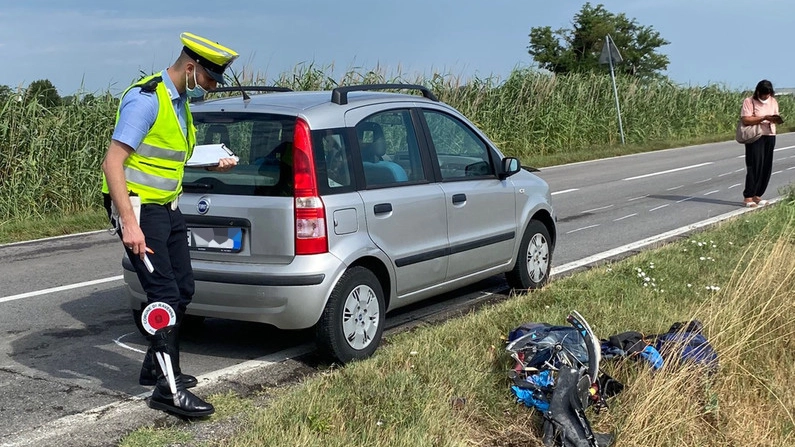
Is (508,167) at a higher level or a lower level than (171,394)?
higher

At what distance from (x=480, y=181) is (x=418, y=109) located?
783 mm

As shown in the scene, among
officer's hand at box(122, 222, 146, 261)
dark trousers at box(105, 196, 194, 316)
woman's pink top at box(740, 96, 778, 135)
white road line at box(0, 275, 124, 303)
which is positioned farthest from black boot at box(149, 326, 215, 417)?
woman's pink top at box(740, 96, 778, 135)

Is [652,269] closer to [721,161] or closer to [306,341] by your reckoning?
[306,341]

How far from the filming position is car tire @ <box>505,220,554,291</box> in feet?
26.0

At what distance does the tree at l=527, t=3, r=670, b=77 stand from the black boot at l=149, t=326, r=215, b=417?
43606 millimetres

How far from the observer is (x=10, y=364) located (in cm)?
605

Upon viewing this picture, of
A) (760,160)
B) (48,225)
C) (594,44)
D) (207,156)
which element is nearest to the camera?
(207,156)

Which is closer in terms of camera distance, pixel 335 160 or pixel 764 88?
pixel 335 160

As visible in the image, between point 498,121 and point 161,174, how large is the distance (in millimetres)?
18254

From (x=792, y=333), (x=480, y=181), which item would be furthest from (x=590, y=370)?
(x=480, y=181)

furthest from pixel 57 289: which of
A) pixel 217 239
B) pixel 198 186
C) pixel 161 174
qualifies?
pixel 161 174

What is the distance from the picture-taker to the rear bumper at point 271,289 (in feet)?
18.7

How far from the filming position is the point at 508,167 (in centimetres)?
753

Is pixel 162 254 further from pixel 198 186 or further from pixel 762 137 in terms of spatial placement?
pixel 762 137
